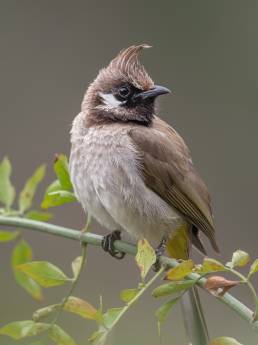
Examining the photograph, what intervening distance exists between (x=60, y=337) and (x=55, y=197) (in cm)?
61

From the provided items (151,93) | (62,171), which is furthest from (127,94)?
(62,171)

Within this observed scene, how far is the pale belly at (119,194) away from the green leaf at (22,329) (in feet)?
3.36

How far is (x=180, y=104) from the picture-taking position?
8148 millimetres

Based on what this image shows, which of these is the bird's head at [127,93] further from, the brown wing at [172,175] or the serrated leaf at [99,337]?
the serrated leaf at [99,337]

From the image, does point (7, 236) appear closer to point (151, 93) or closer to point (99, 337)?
point (99, 337)

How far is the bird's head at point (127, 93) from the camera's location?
3.73 metres

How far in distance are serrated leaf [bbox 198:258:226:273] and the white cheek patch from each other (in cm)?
162

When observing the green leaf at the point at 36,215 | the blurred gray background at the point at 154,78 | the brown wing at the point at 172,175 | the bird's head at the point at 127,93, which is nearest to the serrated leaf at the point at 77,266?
the green leaf at the point at 36,215

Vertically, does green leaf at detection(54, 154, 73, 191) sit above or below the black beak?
below

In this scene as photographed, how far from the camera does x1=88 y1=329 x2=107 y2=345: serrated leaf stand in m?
2.23

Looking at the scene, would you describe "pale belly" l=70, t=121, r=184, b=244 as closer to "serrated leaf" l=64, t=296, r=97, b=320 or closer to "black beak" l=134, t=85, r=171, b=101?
"black beak" l=134, t=85, r=171, b=101

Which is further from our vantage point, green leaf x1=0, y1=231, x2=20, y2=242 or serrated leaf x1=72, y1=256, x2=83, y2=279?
green leaf x1=0, y1=231, x2=20, y2=242

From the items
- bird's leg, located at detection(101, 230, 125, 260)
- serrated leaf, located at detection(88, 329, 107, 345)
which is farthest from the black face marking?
serrated leaf, located at detection(88, 329, 107, 345)

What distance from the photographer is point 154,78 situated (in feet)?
26.4
